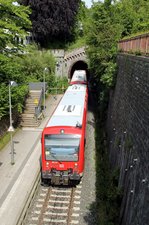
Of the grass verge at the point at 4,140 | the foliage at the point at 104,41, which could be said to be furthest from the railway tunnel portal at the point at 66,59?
the grass verge at the point at 4,140

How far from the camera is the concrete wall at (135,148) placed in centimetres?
1038

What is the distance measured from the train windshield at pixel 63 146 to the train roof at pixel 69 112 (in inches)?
35.5

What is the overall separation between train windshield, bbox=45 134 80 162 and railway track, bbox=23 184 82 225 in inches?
70.2

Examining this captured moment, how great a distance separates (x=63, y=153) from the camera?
593 inches

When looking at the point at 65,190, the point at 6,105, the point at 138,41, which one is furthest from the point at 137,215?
the point at 6,105

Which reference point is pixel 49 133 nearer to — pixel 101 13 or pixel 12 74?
pixel 12 74

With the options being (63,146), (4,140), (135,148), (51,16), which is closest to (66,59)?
(51,16)

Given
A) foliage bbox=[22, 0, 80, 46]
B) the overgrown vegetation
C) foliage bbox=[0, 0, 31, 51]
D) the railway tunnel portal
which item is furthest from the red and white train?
the railway tunnel portal

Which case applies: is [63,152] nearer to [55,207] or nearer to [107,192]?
[55,207]

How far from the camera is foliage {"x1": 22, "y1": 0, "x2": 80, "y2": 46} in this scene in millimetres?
42750

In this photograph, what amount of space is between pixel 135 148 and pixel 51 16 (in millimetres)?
34482

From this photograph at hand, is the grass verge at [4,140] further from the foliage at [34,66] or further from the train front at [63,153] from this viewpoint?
the foliage at [34,66]

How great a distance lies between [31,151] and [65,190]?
575 cm

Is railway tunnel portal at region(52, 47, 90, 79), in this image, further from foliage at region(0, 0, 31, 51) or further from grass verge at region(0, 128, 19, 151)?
grass verge at region(0, 128, 19, 151)
